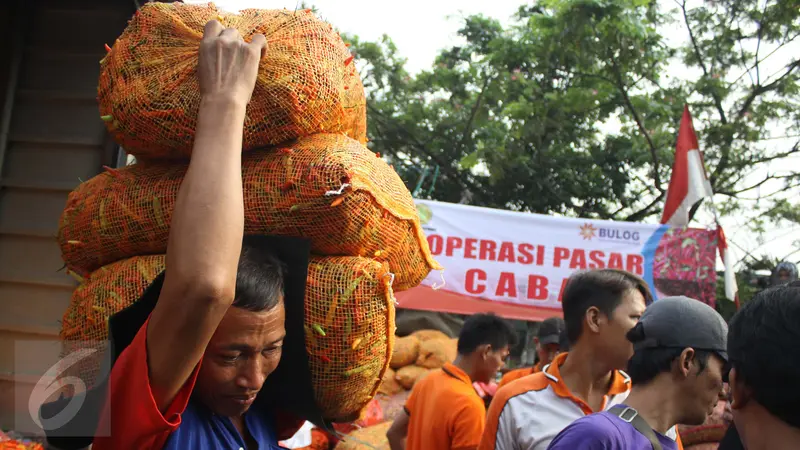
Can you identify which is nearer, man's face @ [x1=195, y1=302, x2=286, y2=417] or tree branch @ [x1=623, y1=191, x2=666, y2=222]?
man's face @ [x1=195, y1=302, x2=286, y2=417]

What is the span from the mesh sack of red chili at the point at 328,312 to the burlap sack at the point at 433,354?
9054mm

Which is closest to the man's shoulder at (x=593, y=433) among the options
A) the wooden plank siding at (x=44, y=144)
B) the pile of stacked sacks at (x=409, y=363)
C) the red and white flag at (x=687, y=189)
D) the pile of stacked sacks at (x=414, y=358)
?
the wooden plank siding at (x=44, y=144)

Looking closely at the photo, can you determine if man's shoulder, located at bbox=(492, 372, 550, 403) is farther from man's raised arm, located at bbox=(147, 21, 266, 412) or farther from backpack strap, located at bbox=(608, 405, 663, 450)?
man's raised arm, located at bbox=(147, 21, 266, 412)

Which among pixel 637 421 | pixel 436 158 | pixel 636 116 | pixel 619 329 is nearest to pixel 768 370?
pixel 637 421

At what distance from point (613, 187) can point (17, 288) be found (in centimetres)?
1065

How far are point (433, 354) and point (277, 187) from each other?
935cm

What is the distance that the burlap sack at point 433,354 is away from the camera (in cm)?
1082

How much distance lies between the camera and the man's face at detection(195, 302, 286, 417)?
163 cm

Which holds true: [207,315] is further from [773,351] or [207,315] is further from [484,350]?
[484,350]

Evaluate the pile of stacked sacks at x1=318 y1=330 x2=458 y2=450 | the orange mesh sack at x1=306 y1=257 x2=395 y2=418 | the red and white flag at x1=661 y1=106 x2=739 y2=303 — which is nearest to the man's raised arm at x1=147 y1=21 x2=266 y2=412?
the orange mesh sack at x1=306 y1=257 x2=395 y2=418

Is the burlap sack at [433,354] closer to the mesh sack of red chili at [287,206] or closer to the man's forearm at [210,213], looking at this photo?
the mesh sack of red chili at [287,206]

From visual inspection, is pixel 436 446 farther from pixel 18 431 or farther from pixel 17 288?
pixel 17 288

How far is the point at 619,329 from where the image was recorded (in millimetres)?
3150

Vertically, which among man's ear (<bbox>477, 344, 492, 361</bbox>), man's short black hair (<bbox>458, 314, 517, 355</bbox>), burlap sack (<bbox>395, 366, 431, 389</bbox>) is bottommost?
burlap sack (<bbox>395, 366, 431, 389</bbox>)
